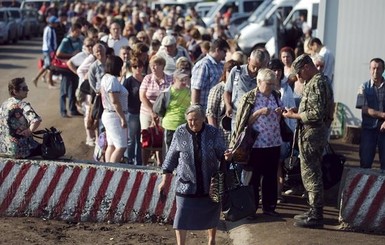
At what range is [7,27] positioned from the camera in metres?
40.0

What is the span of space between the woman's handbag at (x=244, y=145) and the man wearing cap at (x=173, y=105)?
1724 millimetres

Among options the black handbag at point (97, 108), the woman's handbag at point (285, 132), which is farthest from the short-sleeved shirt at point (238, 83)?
the black handbag at point (97, 108)

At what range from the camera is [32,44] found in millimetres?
42406

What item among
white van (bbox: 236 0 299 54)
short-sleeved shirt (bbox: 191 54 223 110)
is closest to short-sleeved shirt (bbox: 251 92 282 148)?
short-sleeved shirt (bbox: 191 54 223 110)

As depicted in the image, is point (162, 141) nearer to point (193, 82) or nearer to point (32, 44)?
point (193, 82)

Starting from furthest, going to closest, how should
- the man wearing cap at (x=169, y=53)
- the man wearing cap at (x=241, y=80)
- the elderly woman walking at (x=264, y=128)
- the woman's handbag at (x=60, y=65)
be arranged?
the woman's handbag at (x=60, y=65) < the man wearing cap at (x=169, y=53) < the man wearing cap at (x=241, y=80) < the elderly woman walking at (x=264, y=128)

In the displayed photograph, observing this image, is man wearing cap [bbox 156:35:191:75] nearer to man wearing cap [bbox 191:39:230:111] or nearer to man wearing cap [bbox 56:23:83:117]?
man wearing cap [bbox 191:39:230:111]

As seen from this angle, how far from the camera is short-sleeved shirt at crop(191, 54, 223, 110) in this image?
Result: 12.5 metres

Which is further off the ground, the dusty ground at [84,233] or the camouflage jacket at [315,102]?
the camouflage jacket at [315,102]

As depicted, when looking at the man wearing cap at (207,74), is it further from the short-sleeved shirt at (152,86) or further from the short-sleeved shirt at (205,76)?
the short-sleeved shirt at (152,86)

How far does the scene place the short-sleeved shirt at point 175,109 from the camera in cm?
1193

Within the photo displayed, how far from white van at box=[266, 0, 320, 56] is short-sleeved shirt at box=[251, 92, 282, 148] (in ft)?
46.2

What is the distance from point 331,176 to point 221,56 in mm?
3173

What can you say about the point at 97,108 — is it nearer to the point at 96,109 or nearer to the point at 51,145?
the point at 96,109
